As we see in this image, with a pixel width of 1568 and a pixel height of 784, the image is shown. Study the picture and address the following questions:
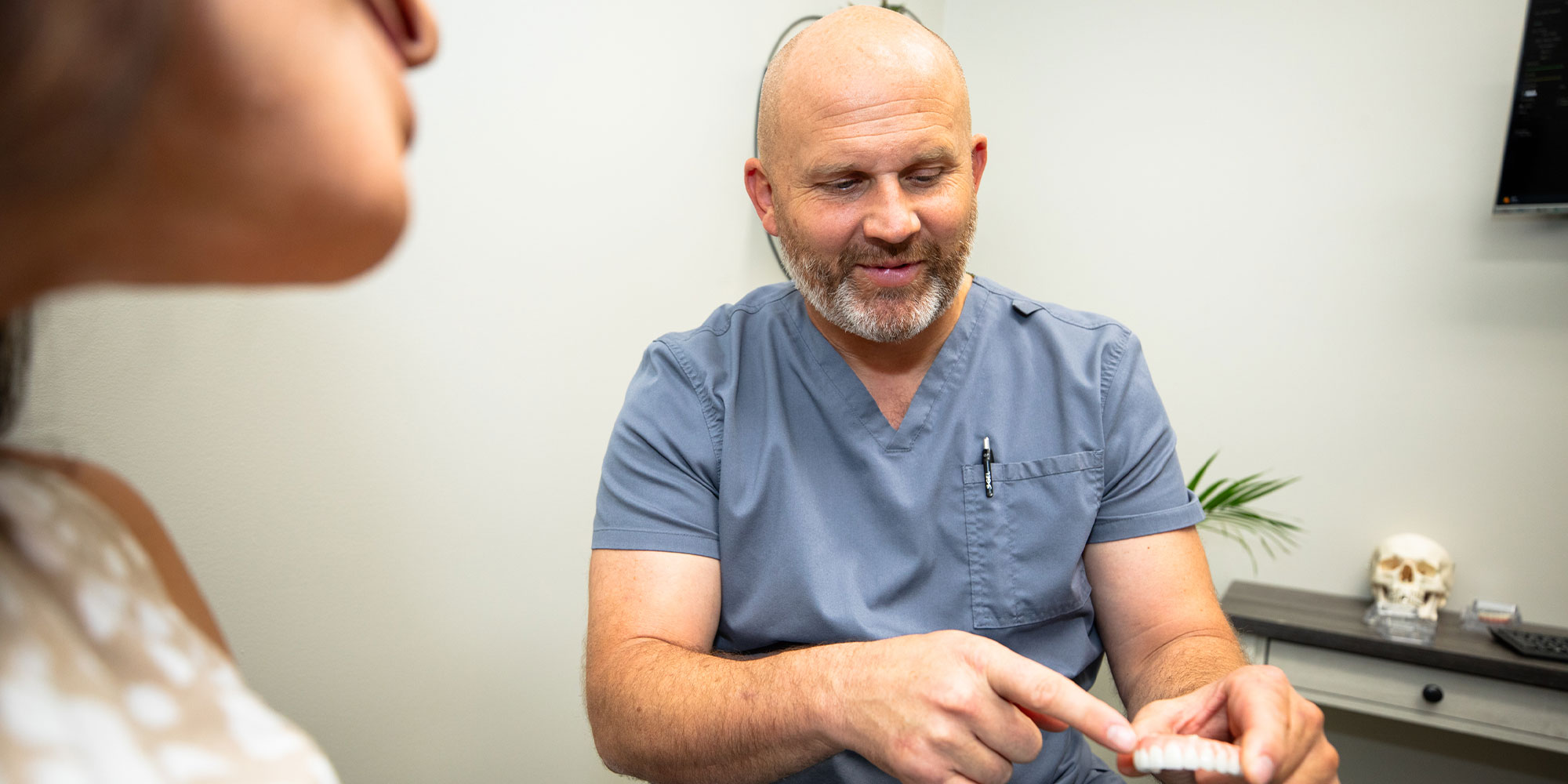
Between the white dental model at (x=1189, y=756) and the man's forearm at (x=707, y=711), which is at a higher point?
the white dental model at (x=1189, y=756)

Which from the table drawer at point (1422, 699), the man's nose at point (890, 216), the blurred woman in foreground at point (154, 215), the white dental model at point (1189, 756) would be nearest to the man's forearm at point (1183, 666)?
the white dental model at point (1189, 756)

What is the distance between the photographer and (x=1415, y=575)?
2.25m

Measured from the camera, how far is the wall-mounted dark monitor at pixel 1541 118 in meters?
2.09

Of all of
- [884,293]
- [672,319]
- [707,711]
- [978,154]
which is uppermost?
[978,154]

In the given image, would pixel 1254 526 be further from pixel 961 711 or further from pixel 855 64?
pixel 961 711

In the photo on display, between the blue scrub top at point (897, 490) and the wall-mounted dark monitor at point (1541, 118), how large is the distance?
5.03ft

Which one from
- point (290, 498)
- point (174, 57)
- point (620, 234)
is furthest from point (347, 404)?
point (174, 57)

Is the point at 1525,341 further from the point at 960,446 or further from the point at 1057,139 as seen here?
the point at 960,446

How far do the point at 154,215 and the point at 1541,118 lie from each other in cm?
268

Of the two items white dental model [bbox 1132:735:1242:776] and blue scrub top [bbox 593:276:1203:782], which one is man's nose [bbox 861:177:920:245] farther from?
white dental model [bbox 1132:735:1242:776]

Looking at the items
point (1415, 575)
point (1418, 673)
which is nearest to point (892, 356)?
point (1418, 673)

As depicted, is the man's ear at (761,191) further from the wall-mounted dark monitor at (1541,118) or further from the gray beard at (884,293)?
the wall-mounted dark monitor at (1541,118)

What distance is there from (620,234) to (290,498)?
0.82m

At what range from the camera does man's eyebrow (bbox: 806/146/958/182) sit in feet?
4.14
